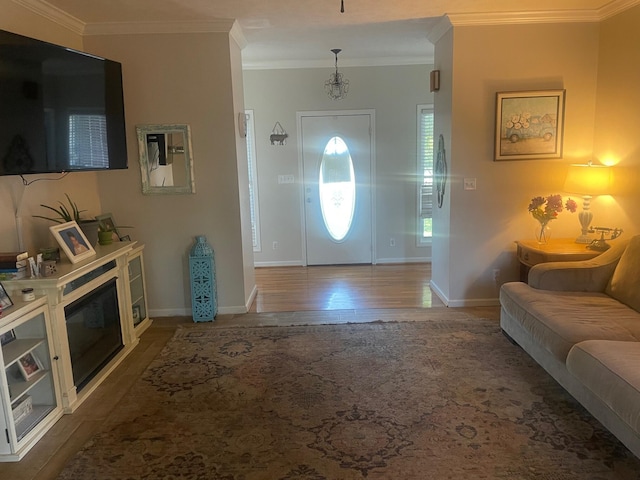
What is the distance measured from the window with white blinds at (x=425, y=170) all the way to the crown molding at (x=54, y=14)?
3.91 meters

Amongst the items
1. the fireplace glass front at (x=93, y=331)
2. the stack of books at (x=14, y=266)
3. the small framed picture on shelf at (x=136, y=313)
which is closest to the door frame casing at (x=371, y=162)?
the small framed picture on shelf at (x=136, y=313)

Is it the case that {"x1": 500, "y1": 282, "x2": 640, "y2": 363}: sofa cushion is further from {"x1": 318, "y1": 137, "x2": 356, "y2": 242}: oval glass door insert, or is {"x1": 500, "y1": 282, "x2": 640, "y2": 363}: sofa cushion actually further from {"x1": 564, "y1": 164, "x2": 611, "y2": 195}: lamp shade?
{"x1": 318, "y1": 137, "x2": 356, "y2": 242}: oval glass door insert

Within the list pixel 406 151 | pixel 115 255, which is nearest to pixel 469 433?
pixel 115 255

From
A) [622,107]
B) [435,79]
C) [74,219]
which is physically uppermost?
[435,79]

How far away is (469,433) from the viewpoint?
2404 millimetres

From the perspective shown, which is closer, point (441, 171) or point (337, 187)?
point (441, 171)

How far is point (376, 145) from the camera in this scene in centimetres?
605

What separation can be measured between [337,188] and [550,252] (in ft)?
10.0

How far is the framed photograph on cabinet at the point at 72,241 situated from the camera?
2961 mm

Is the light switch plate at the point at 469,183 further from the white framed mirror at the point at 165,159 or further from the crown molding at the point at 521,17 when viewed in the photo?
the white framed mirror at the point at 165,159

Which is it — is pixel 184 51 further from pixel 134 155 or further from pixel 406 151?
pixel 406 151

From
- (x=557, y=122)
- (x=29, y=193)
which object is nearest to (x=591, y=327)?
(x=557, y=122)

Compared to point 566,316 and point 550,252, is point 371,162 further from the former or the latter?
point 566,316

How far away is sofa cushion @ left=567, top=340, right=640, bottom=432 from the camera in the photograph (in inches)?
78.0
